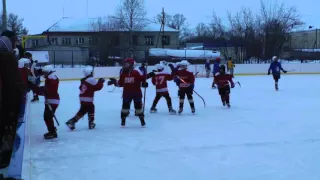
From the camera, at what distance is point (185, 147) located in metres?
6.06

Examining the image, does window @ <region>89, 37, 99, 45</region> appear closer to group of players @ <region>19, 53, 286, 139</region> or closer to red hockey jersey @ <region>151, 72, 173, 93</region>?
red hockey jersey @ <region>151, 72, 173, 93</region>

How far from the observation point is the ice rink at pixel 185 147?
470cm

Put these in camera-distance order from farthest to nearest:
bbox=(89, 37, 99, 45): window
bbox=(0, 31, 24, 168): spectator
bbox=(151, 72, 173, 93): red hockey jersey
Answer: bbox=(89, 37, 99, 45): window → bbox=(151, 72, 173, 93): red hockey jersey → bbox=(0, 31, 24, 168): spectator

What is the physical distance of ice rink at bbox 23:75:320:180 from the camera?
15.4ft

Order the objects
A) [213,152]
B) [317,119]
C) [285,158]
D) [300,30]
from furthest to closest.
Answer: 1. [300,30]
2. [317,119]
3. [213,152]
4. [285,158]

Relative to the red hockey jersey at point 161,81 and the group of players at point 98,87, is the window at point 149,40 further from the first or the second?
the red hockey jersey at point 161,81

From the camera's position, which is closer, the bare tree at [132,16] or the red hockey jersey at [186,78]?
the red hockey jersey at [186,78]

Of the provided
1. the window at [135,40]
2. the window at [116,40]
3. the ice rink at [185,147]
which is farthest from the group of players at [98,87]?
the window at [135,40]

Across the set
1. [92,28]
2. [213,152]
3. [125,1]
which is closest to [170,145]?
[213,152]

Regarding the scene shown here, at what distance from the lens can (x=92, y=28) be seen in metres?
53.7

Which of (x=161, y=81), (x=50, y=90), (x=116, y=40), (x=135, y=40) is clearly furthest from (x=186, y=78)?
(x=135, y=40)

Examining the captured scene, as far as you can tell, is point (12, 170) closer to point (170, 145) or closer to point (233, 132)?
point (170, 145)

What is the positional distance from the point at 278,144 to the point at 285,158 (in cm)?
89

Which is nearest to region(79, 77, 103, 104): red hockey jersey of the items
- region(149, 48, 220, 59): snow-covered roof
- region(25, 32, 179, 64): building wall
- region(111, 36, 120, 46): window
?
region(149, 48, 220, 59): snow-covered roof
